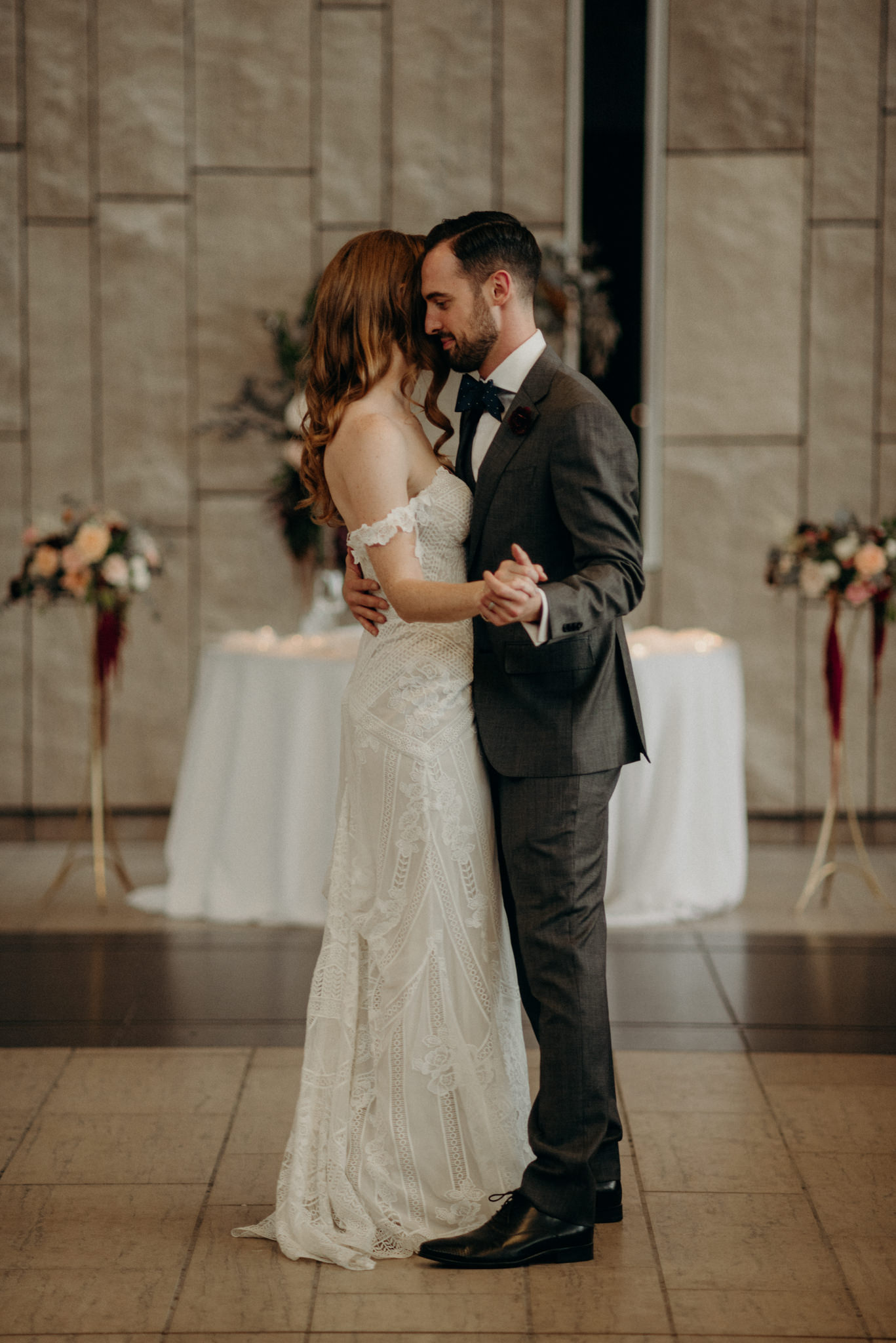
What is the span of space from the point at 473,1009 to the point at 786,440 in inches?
169

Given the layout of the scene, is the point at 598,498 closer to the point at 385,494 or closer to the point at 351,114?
the point at 385,494

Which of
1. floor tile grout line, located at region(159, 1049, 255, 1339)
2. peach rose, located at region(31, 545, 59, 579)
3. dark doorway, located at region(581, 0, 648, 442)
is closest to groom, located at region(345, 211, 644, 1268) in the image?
floor tile grout line, located at region(159, 1049, 255, 1339)

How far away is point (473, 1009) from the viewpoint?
2408 mm

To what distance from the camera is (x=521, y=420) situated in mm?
2293

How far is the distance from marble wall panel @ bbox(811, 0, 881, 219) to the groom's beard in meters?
4.26

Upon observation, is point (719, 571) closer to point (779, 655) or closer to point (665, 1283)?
point (779, 655)

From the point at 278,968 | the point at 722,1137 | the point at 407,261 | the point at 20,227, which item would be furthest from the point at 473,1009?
the point at 20,227

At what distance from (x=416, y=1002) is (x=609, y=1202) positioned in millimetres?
531

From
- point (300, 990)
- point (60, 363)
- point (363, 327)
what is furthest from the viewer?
point (60, 363)

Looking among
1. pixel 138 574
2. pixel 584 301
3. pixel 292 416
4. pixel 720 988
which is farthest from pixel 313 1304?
pixel 584 301

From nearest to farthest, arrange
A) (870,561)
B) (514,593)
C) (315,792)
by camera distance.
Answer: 1. (514,593)
2. (315,792)
3. (870,561)

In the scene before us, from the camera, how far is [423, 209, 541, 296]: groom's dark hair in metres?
2.25

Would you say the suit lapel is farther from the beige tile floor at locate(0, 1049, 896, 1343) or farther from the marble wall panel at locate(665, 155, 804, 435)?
the marble wall panel at locate(665, 155, 804, 435)

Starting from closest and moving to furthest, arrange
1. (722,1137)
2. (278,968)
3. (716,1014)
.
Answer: (722,1137) < (716,1014) < (278,968)
